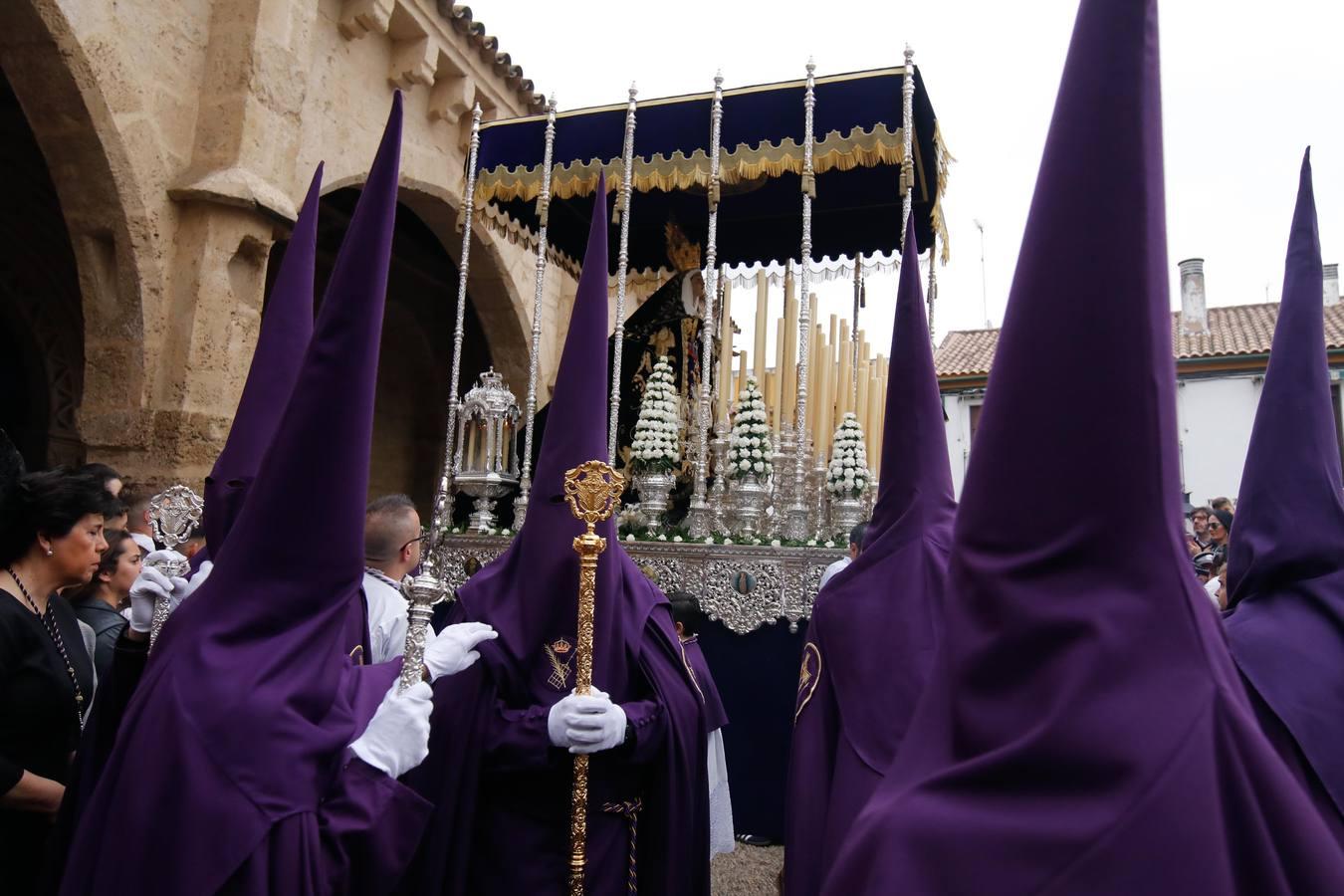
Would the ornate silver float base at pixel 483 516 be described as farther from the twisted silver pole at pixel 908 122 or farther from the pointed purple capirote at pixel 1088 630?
the pointed purple capirote at pixel 1088 630

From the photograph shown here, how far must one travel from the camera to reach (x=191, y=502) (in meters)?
2.67

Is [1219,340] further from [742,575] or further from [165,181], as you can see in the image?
[165,181]

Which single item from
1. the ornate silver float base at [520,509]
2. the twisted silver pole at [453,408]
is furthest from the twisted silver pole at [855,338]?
the twisted silver pole at [453,408]

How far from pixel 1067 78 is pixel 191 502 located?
266 cm

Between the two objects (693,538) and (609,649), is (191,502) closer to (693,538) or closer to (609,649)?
(609,649)

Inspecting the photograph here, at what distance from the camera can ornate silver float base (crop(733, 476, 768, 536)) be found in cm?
553

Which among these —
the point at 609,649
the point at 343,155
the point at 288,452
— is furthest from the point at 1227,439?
the point at 288,452

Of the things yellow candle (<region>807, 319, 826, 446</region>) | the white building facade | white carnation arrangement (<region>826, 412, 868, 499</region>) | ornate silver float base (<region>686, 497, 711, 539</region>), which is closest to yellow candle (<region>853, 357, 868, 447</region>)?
yellow candle (<region>807, 319, 826, 446</region>)

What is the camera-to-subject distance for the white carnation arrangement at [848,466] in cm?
562

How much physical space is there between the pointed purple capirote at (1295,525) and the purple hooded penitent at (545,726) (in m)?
1.75

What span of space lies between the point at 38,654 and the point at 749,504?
3.97 meters

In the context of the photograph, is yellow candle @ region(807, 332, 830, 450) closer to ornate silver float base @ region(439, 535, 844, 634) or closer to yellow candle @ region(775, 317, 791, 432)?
yellow candle @ region(775, 317, 791, 432)

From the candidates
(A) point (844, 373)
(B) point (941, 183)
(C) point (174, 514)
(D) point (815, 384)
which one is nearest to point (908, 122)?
(B) point (941, 183)

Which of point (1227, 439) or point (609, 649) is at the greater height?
point (1227, 439)
